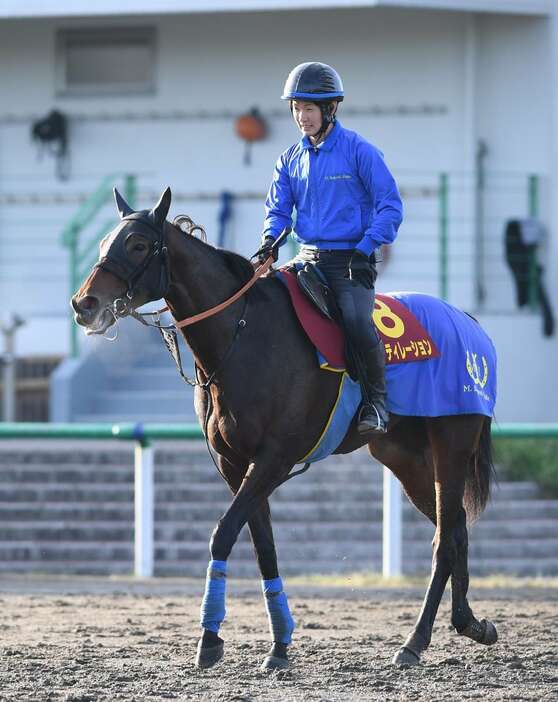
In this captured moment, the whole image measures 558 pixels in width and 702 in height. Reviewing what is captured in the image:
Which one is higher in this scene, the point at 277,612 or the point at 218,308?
the point at 218,308

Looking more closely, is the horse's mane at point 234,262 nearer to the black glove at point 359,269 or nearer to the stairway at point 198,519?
the black glove at point 359,269

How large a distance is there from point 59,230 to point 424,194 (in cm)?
379

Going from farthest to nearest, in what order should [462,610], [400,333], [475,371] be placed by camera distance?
[475,371] < [400,333] < [462,610]

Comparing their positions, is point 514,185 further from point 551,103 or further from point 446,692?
point 446,692

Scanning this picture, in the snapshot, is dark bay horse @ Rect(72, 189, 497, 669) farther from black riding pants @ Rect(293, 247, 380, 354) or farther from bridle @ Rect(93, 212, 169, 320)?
black riding pants @ Rect(293, 247, 380, 354)

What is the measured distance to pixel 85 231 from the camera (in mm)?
15414

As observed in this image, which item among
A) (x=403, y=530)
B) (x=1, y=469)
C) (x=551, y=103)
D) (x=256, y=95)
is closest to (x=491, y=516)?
(x=403, y=530)

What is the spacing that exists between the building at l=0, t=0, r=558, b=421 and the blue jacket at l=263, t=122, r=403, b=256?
24.1ft

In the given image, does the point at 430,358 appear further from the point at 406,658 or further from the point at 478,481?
the point at 406,658

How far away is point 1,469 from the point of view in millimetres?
11648

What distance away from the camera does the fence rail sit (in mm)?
9961

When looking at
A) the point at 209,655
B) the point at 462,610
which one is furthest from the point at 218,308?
the point at 462,610

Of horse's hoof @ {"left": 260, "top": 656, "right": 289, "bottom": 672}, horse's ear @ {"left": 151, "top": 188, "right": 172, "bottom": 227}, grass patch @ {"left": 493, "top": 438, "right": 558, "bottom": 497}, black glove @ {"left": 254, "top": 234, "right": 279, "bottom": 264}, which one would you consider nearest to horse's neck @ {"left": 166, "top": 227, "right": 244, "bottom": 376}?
horse's ear @ {"left": 151, "top": 188, "right": 172, "bottom": 227}

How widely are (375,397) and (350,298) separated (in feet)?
1.51
